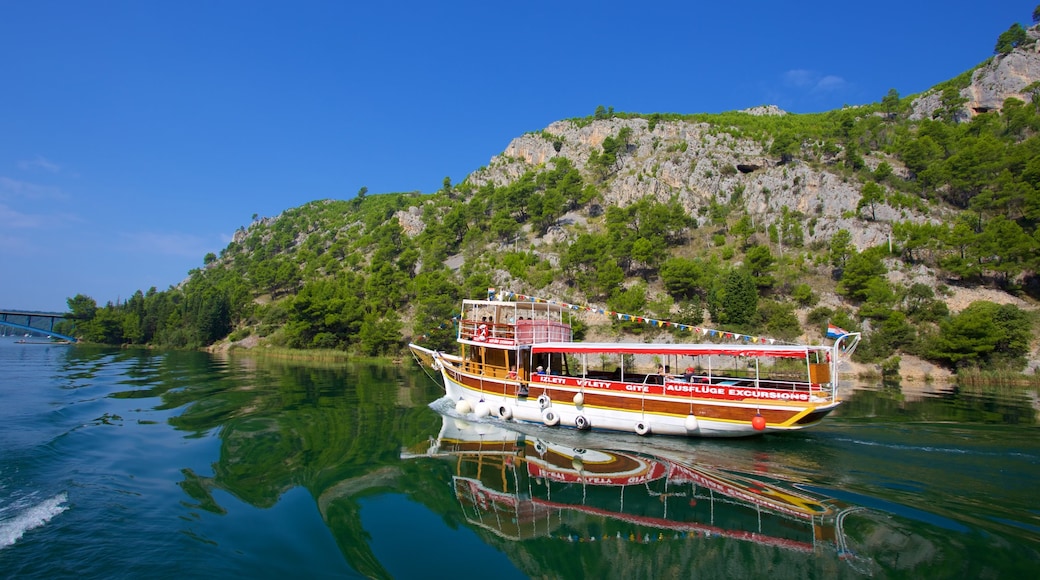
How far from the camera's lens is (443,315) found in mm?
59500

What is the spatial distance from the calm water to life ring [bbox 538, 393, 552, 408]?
5.31 ft

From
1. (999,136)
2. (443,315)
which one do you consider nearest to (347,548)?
(443,315)

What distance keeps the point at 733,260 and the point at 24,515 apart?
69398mm

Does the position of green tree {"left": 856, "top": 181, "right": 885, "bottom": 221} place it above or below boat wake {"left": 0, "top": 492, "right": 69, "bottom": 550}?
above

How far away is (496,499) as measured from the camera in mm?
10562

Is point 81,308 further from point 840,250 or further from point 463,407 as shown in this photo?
point 840,250

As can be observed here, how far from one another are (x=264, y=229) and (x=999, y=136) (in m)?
183

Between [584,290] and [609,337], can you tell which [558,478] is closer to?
[609,337]

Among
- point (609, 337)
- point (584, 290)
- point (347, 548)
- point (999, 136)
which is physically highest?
point (999, 136)

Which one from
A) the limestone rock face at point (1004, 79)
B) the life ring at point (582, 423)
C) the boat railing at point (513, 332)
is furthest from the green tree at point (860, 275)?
the limestone rock face at point (1004, 79)

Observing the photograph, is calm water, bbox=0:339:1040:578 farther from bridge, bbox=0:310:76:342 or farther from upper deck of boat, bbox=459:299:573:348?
bridge, bbox=0:310:76:342

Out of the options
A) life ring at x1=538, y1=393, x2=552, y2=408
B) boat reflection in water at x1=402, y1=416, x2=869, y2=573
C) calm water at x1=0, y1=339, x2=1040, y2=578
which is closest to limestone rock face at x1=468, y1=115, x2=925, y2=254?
calm water at x1=0, y1=339, x2=1040, y2=578

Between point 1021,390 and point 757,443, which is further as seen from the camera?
point 1021,390

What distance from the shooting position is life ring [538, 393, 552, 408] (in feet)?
63.2
